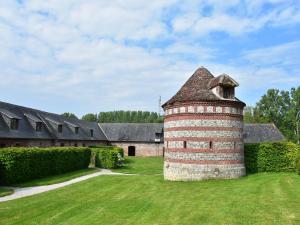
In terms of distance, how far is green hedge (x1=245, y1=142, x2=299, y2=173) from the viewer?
24.2m

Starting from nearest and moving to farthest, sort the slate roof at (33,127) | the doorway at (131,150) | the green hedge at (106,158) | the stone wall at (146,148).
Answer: the slate roof at (33,127)
the green hedge at (106,158)
the stone wall at (146,148)
the doorway at (131,150)

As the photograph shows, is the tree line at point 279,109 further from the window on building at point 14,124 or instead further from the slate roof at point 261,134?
the window on building at point 14,124

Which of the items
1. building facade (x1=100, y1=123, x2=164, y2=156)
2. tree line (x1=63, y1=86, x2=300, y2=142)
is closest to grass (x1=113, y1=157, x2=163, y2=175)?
building facade (x1=100, y1=123, x2=164, y2=156)

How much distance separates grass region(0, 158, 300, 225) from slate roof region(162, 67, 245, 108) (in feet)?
18.4

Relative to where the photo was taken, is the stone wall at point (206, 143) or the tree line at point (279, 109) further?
the tree line at point (279, 109)

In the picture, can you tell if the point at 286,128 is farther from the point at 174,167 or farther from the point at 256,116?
the point at 174,167

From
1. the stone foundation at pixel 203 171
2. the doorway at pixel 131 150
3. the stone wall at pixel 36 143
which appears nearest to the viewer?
the stone foundation at pixel 203 171

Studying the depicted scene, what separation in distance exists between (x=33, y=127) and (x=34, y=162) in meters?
11.4

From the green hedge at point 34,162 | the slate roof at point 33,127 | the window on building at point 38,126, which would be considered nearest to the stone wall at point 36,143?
the slate roof at point 33,127

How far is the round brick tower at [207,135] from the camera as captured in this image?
67.9 feet

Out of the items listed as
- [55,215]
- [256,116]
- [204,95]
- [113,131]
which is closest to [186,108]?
[204,95]

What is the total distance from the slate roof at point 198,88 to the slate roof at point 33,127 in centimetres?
1525

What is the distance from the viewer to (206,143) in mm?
20703

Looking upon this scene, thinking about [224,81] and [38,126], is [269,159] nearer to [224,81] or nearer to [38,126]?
[224,81]
